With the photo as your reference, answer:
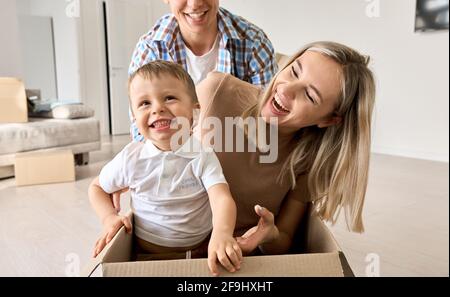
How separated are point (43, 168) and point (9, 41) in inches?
8.4

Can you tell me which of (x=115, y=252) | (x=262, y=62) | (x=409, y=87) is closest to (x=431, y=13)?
(x=409, y=87)

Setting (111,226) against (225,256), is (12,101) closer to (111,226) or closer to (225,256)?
(111,226)

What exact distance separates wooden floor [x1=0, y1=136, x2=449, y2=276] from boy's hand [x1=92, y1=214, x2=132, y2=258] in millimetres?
89

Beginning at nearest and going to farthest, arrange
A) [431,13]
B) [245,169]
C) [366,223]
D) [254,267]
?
[254,267], [245,169], [431,13], [366,223]

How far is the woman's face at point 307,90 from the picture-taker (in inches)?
18.1

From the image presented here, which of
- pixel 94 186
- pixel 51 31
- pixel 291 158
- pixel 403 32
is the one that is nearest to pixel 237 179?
pixel 291 158

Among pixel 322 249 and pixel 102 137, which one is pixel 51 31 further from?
pixel 322 249

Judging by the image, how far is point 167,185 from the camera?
47cm

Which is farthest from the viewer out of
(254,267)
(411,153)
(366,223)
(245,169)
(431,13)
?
(411,153)

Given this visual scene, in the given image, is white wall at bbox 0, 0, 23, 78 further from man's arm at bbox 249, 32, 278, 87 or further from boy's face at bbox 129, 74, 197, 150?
man's arm at bbox 249, 32, 278, 87

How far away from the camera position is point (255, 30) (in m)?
0.56

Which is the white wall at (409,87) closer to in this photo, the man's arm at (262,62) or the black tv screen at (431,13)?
the black tv screen at (431,13)

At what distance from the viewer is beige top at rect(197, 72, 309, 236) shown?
0.55 metres

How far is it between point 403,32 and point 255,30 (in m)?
0.87
